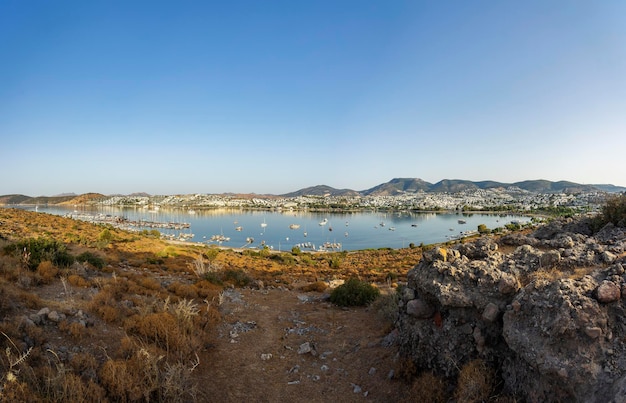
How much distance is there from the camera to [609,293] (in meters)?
3.68

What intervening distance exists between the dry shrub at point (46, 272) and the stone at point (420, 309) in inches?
402

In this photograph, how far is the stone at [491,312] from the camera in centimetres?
452

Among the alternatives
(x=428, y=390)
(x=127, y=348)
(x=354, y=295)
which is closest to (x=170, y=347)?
(x=127, y=348)

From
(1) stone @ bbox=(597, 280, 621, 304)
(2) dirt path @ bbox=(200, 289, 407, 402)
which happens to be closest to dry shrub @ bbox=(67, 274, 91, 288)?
(2) dirt path @ bbox=(200, 289, 407, 402)

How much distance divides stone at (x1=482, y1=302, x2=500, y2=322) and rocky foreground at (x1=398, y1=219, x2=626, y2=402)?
0.03 ft

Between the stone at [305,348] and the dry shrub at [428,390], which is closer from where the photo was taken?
the dry shrub at [428,390]

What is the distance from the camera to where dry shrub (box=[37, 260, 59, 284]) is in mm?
8995

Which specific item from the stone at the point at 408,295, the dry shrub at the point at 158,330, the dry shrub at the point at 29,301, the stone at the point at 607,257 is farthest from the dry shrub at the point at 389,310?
the dry shrub at the point at 29,301

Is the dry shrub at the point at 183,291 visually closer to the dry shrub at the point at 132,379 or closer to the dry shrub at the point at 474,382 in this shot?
the dry shrub at the point at 132,379

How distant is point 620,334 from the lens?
3477 mm

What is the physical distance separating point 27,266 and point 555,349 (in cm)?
1374

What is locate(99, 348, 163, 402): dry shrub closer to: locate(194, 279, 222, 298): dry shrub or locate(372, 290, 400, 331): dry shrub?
locate(372, 290, 400, 331): dry shrub

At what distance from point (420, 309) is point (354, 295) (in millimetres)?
6227

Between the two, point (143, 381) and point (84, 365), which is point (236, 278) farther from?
point (143, 381)
